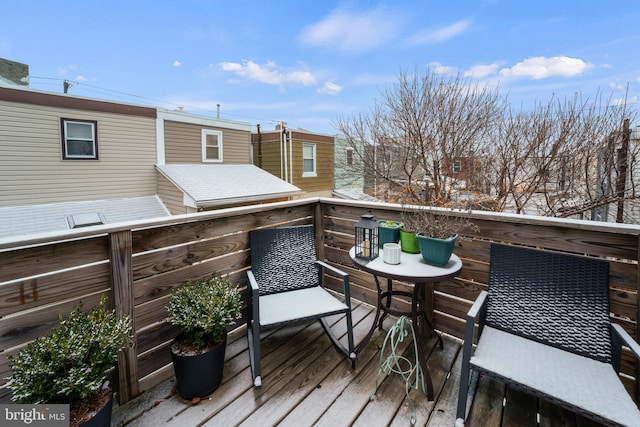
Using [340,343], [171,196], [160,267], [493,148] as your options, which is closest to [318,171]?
[171,196]

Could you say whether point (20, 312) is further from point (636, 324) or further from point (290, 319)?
point (636, 324)

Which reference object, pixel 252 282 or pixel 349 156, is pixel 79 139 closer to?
pixel 349 156

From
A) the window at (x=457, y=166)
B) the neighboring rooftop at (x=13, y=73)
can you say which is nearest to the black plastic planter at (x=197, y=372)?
the window at (x=457, y=166)

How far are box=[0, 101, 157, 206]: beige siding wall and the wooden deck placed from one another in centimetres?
731

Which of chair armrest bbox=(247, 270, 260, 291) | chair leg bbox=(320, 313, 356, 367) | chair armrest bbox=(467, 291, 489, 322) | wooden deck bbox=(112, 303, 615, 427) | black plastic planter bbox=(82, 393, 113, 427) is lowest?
wooden deck bbox=(112, 303, 615, 427)

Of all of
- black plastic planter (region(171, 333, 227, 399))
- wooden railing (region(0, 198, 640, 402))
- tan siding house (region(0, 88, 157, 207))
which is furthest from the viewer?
tan siding house (region(0, 88, 157, 207))

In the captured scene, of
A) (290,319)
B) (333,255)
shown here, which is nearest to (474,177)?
(333,255)

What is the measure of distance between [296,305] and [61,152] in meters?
7.82

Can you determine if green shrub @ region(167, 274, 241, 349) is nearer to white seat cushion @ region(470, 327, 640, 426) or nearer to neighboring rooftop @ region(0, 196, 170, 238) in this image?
white seat cushion @ region(470, 327, 640, 426)

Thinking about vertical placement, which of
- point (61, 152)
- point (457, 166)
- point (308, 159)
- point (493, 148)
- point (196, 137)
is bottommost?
point (457, 166)

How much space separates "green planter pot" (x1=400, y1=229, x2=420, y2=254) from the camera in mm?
2121

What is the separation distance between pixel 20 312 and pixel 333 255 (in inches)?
87.2

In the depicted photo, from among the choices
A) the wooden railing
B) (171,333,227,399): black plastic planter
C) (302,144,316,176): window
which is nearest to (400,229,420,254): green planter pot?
the wooden railing

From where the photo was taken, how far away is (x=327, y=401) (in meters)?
1.75
